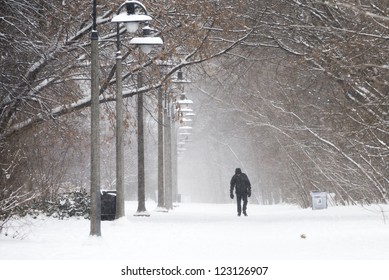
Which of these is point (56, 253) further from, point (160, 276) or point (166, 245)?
point (160, 276)

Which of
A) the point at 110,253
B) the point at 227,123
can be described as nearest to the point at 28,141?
the point at 110,253

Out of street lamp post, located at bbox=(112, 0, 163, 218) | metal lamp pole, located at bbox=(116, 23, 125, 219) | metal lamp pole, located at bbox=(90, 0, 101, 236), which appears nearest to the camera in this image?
metal lamp pole, located at bbox=(90, 0, 101, 236)

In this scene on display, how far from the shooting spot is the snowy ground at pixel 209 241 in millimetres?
16859

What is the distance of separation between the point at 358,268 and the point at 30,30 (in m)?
10.8

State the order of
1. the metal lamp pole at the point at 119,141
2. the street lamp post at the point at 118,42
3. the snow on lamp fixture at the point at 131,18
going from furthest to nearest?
A: the metal lamp pole at the point at 119,141 < the street lamp post at the point at 118,42 < the snow on lamp fixture at the point at 131,18

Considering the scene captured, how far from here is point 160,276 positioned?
43.2ft

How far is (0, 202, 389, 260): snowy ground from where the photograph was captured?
16859mm

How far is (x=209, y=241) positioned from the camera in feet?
68.6

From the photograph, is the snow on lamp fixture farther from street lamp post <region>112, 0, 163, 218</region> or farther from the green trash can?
the green trash can

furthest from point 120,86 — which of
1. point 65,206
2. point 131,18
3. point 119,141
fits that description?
point 65,206

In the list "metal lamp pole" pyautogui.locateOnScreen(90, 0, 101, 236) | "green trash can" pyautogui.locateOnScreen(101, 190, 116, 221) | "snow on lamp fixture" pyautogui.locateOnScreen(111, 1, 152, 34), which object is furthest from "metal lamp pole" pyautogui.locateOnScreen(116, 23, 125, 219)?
"metal lamp pole" pyautogui.locateOnScreen(90, 0, 101, 236)

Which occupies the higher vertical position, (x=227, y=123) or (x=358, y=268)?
(x=227, y=123)

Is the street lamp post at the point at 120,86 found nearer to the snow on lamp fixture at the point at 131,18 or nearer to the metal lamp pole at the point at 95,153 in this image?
the snow on lamp fixture at the point at 131,18

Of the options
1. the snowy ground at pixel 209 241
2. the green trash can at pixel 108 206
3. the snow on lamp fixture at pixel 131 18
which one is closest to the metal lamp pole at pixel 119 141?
the snowy ground at pixel 209 241
